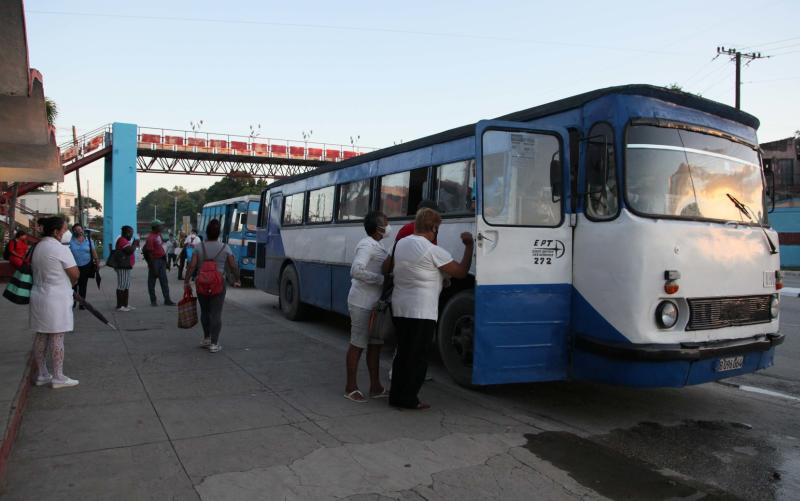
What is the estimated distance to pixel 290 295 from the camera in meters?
11.1

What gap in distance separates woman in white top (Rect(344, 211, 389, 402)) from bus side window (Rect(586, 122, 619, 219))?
1.93m

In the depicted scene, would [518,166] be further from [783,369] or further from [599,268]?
[783,369]

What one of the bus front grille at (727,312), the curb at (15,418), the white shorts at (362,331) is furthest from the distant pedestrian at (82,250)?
the bus front grille at (727,312)

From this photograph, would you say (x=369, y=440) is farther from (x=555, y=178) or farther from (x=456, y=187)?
(x=456, y=187)

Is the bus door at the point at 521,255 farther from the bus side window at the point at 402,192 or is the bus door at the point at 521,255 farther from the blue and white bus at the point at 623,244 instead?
the bus side window at the point at 402,192

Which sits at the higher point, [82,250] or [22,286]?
[82,250]

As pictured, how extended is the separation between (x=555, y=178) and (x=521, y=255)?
0.79 meters

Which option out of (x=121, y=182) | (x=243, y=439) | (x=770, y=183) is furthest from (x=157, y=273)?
(x=121, y=182)

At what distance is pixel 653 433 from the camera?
16.2 ft

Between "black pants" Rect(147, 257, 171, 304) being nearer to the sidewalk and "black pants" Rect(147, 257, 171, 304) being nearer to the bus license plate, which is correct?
the sidewalk

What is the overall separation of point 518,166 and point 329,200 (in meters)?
5.18

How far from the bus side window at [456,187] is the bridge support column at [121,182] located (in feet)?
107

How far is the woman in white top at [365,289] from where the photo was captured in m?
5.44

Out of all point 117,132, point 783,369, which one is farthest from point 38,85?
point 117,132
